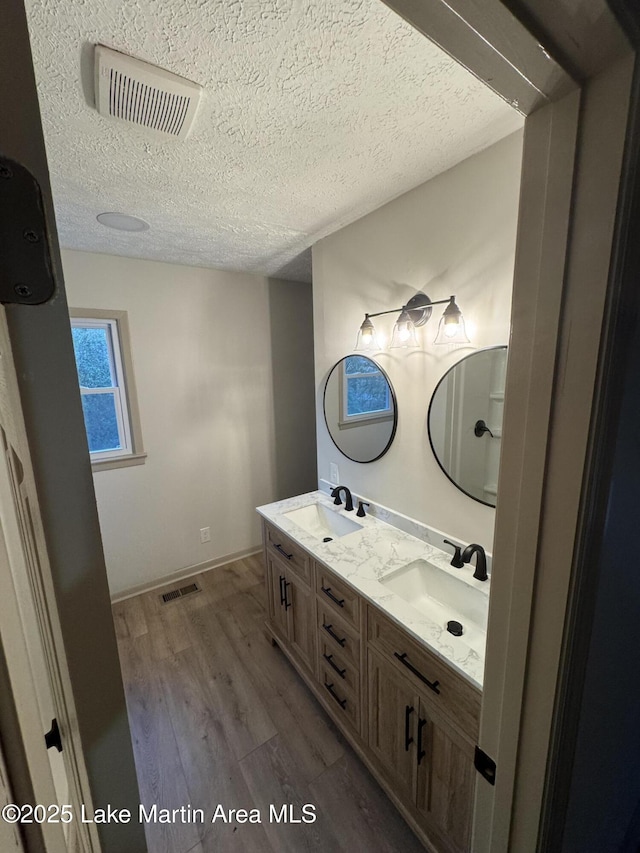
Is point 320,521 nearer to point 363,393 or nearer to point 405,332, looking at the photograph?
point 363,393

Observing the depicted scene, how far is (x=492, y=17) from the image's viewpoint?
1.22ft

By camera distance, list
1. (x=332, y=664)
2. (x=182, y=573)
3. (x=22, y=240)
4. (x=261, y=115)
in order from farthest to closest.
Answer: (x=182, y=573), (x=332, y=664), (x=261, y=115), (x=22, y=240)

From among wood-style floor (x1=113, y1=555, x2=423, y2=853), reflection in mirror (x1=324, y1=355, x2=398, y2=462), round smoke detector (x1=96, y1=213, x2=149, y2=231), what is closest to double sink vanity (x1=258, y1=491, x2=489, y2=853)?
wood-style floor (x1=113, y1=555, x2=423, y2=853)

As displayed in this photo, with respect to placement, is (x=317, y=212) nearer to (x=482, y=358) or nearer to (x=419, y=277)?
(x=419, y=277)

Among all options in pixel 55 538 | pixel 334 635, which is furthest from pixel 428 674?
pixel 55 538

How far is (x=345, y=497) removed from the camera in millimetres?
2072

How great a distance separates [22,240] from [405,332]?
4.98ft

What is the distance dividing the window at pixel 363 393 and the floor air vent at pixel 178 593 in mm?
1819

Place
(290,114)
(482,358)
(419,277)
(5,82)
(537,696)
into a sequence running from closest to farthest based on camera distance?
(5,82)
(537,696)
(290,114)
(482,358)
(419,277)

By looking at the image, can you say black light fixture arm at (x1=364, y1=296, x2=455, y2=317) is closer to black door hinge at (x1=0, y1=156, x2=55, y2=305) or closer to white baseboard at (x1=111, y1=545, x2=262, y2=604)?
black door hinge at (x1=0, y1=156, x2=55, y2=305)

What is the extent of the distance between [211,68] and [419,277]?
103cm

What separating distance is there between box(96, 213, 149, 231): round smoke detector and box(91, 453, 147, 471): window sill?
58.2 inches

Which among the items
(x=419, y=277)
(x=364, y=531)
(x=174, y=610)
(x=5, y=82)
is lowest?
(x=174, y=610)

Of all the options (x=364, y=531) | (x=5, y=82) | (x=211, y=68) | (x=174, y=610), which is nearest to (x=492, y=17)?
(x=5, y=82)
